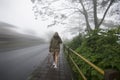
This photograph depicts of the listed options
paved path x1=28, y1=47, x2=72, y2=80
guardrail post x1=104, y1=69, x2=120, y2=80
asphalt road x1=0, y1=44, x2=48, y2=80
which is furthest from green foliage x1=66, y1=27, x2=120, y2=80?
asphalt road x1=0, y1=44, x2=48, y2=80

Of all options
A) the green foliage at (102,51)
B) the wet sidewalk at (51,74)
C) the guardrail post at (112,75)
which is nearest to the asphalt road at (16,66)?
the wet sidewalk at (51,74)

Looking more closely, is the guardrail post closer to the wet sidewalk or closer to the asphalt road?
the wet sidewalk

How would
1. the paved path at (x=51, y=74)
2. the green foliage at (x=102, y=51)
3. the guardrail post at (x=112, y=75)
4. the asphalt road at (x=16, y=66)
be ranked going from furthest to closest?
the asphalt road at (x=16, y=66), the paved path at (x=51, y=74), the green foliage at (x=102, y=51), the guardrail post at (x=112, y=75)

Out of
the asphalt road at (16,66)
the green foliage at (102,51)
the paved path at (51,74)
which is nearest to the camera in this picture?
the green foliage at (102,51)

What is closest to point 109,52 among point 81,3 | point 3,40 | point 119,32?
point 119,32

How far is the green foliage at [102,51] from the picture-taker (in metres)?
5.00

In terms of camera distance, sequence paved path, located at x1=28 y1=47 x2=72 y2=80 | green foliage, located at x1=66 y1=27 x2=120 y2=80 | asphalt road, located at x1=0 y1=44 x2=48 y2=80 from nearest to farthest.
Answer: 1. green foliage, located at x1=66 y1=27 x2=120 y2=80
2. paved path, located at x1=28 y1=47 x2=72 y2=80
3. asphalt road, located at x1=0 y1=44 x2=48 y2=80

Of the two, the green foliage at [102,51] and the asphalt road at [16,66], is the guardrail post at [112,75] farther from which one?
the asphalt road at [16,66]

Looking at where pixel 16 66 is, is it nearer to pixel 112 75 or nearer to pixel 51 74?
pixel 51 74

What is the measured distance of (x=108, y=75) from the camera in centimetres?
269

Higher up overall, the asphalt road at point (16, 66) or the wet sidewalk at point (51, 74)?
the asphalt road at point (16, 66)

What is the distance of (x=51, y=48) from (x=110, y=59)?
559cm

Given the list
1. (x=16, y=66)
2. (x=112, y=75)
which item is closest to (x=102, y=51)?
(x=112, y=75)

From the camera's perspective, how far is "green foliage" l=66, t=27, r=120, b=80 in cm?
500
